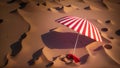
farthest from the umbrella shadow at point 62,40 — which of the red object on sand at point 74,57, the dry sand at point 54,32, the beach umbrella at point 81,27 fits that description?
the beach umbrella at point 81,27

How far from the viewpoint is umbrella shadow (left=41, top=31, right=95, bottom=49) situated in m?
5.50

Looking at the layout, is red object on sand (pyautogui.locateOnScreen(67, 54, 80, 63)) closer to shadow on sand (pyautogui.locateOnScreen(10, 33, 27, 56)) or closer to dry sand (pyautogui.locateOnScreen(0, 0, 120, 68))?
dry sand (pyautogui.locateOnScreen(0, 0, 120, 68))

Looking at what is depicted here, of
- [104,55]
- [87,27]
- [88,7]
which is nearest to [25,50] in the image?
[87,27]

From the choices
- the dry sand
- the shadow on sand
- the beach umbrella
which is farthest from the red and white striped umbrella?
the shadow on sand

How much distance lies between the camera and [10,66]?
188 inches

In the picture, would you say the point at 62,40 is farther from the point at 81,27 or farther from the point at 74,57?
the point at 81,27

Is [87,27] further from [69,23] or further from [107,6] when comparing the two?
[107,6]

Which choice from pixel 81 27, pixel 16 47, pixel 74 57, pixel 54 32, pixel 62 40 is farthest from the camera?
pixel 54 32

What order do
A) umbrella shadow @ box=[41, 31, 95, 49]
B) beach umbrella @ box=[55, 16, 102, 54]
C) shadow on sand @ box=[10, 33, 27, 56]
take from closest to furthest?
beach umbrella @ box=[55, 16, 102, 54]
shadow on sand @ box=[10, 33, 27, 56]
umbrella shadow @ box=[41, 31, 95, 49]

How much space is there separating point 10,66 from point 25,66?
346 mm

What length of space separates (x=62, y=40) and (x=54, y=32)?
0.43 meters

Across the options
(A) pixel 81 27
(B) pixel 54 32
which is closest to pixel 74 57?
(A) pixel 81 27

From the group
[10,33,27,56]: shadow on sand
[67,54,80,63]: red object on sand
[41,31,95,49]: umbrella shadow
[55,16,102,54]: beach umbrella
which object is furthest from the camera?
[41,31,95,49]: umbrella shadow

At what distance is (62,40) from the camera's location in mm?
5664
